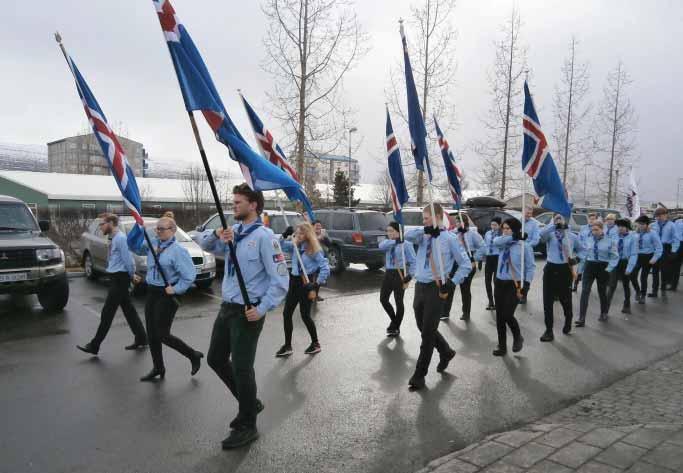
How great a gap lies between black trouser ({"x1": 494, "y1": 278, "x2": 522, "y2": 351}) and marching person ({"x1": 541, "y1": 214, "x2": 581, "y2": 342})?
47.1 inches

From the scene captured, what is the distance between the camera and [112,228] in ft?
22.1

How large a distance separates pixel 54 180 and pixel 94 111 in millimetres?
33998

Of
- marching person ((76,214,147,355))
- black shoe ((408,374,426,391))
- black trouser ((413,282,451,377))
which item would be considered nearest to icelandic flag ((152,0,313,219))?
black trouser ((413,282,451,377))

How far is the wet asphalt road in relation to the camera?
12.8ft

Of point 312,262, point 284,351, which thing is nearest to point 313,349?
point 284,351

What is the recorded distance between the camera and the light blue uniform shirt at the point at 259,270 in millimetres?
3912

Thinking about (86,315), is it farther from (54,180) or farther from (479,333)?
(54,180)

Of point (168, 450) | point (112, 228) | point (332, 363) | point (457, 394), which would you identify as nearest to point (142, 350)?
point (112, 228)

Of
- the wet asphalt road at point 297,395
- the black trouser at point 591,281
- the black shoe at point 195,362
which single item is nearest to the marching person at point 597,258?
the black trouser at point 591,281

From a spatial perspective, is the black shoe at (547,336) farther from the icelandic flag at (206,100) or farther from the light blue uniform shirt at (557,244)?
the icelandic flag at (206,100)

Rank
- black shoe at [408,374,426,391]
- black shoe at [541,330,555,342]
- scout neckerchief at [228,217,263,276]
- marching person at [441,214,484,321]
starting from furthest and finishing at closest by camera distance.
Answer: marching person at [441,214,484,321] < black shoe at [541,330,555,342] < black shoe at [408,374,426,391] < scout neckerchief at [228,217,263,276]

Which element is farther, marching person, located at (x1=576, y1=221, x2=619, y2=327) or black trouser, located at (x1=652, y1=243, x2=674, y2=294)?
black trouser, located at (x1=652, y1=243, x2=674, y2=294)

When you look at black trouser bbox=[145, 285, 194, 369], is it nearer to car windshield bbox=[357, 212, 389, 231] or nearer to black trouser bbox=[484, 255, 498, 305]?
black trouser bbox=[484, 255, 498, 305]

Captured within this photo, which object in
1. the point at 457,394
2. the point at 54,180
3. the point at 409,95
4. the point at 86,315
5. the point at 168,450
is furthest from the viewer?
the point at 54,180
